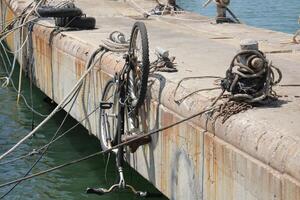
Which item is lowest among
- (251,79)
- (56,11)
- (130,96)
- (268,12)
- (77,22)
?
(268,12)

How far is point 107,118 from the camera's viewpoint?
1000cm

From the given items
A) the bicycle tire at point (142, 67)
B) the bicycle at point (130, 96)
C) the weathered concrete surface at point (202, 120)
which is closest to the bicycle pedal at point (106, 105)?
the bicycle at point (130, 96)

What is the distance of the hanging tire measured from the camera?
1370 centimetres

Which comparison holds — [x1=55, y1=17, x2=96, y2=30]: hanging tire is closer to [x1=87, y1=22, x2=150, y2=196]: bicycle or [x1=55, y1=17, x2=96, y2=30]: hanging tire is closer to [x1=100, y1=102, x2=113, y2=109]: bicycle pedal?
[x1=87, y1=22, x2=150, y2=196]: bicycle

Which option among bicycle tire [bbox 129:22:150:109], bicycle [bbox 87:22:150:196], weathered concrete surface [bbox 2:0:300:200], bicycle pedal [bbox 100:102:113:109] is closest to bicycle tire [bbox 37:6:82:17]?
weathered concrete surface [bbox 2:0:300:200]

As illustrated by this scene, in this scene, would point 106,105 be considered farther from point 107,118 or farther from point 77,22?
point 77,22

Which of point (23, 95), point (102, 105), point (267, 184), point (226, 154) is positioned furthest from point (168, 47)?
point (23, 95)

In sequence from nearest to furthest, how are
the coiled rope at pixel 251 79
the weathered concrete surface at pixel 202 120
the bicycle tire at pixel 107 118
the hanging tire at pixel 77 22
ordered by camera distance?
the weathered concrete surface at pixel 202 120
the coiled rope at pixel 251 79
the bicycle tire at pixel 107 118
the hanging tire at pixel 77 22

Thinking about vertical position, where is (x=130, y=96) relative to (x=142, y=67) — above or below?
below

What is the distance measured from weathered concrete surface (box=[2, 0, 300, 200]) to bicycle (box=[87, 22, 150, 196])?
0.19 meters

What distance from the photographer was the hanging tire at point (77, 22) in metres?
13.7

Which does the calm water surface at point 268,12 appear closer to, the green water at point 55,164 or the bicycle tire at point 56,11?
the green water at point 55,164

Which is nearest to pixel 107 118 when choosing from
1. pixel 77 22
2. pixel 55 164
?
pixel 55 164

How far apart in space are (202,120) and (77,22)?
717cm
